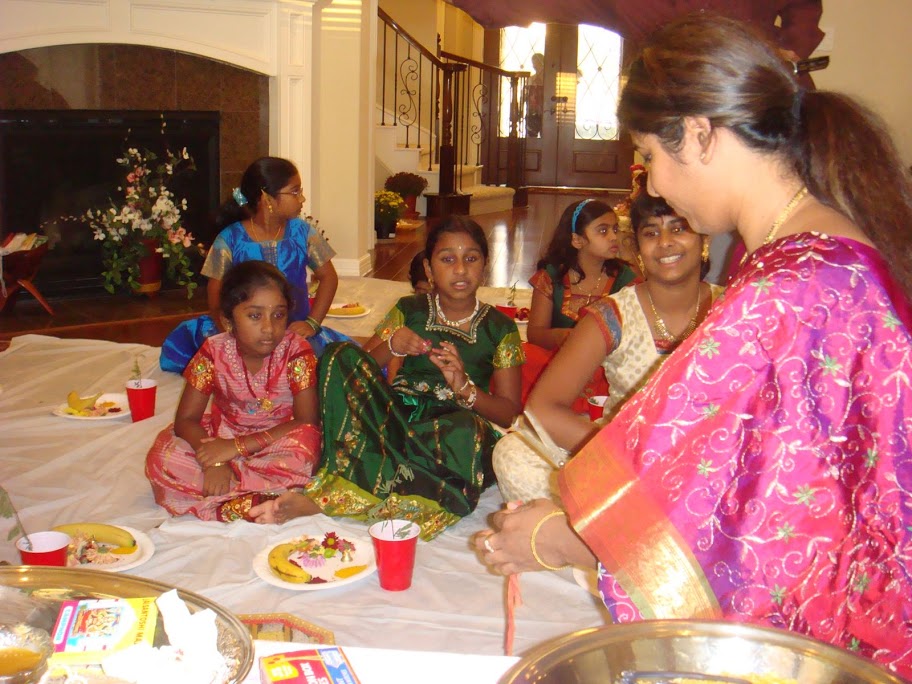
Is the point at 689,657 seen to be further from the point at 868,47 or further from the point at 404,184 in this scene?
the point at 404,184

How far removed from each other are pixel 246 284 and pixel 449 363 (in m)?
0.64

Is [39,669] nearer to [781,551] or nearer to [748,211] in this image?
[781,551]

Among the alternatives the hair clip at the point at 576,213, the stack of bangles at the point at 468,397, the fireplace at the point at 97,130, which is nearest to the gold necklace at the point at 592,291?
the hair clip at the point at 576,213

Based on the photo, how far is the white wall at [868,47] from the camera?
4508 millimetres

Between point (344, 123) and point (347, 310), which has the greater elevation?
point (344, 123)

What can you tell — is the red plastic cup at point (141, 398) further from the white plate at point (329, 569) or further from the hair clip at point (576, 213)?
the hair clip at point (576, 213)

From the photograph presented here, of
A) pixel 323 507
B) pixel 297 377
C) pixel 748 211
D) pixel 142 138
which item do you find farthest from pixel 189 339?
pixel 748 211

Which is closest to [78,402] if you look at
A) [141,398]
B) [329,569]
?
[141,398]

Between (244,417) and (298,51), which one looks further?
(298,51)

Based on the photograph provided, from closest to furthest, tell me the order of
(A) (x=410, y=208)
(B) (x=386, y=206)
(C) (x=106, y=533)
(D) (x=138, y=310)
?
1. (C) (x=106, y=533)
2. (D) (x=138, y=310)
3. (B) (x=386, y=206)
4. (A) (x=410, y=208)

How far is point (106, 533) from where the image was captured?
2461 mm

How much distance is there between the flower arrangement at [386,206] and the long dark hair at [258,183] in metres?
4.26

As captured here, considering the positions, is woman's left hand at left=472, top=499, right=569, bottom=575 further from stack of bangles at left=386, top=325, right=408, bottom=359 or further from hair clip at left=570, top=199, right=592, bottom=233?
hair clip at left=570, top=199, right=592, bottom=233

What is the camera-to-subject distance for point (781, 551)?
4.04 ft
